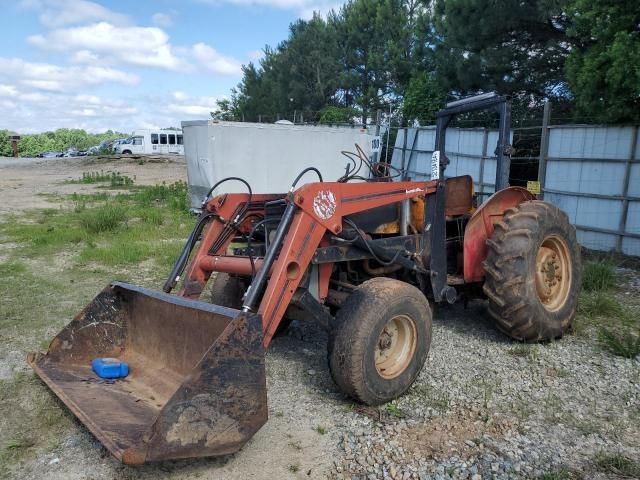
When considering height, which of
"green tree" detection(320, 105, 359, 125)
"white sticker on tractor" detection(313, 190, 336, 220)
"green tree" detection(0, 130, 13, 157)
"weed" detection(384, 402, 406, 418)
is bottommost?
"green tree" detection(0, 130, 13, 157)

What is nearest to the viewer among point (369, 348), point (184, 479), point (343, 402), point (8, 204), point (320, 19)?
point (184, 479)

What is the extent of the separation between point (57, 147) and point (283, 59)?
196 ft

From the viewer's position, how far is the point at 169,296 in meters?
4.05

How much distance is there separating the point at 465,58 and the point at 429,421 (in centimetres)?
1158

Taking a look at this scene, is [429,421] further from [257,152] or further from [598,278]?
[257,152]

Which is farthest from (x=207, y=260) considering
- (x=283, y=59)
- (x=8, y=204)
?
(x=283, y=59)

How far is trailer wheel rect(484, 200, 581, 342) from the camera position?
476cm

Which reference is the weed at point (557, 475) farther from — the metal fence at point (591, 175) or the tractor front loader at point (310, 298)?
the metal fence at point (591, 175)

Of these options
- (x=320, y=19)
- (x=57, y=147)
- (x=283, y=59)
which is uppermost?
(x=320, y=19)

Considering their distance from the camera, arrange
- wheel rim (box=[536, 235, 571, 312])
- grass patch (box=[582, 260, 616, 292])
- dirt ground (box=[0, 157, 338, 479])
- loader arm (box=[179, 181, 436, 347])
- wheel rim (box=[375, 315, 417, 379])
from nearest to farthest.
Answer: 1. dirt ground (box=[0, 157, 338, 479])
2. loader arm (box=[179, 181, 436, 347])
3. wheel rim (box=[375, 315, 417, 379])
4. wheel rim (box=[536, 235, 571, 312])
5. grass patch (box=[582, 260, 616, 292])

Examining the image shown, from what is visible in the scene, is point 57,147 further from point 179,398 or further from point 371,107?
point 179,398

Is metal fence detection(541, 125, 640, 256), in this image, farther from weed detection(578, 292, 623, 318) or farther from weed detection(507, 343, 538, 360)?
weed detection(507, 343, 538, 360)

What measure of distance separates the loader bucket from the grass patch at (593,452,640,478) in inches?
75.4

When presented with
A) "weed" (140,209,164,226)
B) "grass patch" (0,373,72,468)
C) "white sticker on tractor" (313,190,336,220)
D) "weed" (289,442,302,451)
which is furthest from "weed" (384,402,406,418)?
"weed" (140,209,164,226)
